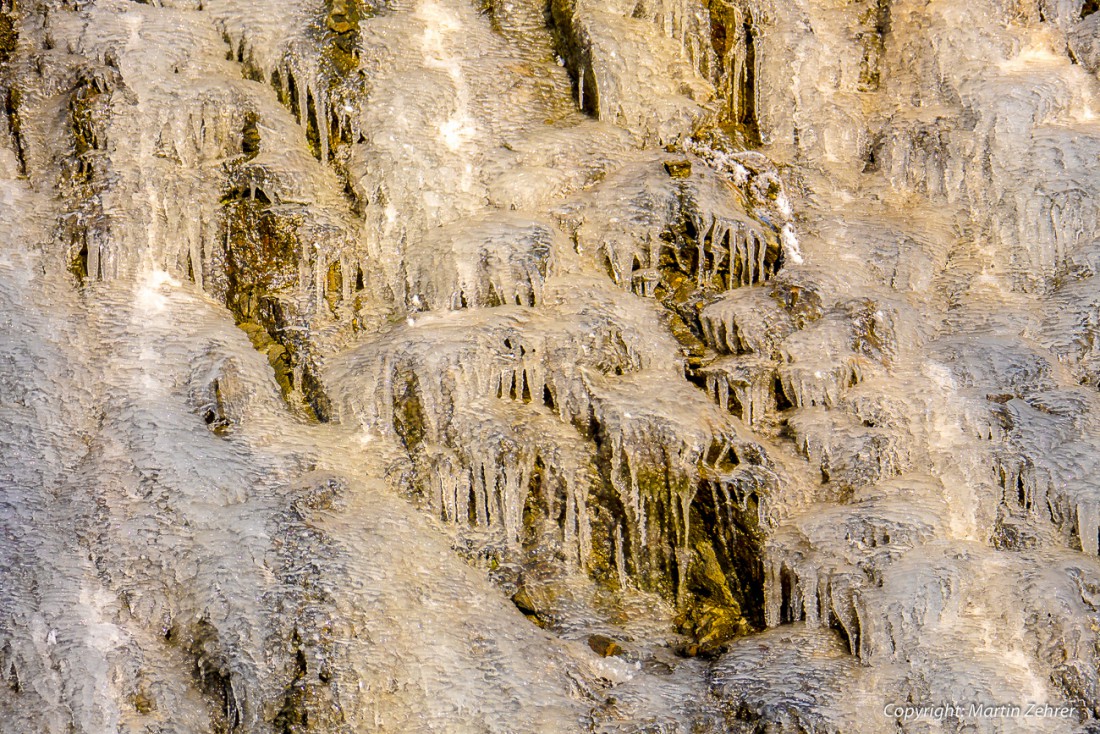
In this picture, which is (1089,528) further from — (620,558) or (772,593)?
(620,558)

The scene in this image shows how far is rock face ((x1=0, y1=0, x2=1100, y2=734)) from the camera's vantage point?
316 inches

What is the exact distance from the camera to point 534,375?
912cm

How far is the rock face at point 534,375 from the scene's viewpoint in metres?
8.02

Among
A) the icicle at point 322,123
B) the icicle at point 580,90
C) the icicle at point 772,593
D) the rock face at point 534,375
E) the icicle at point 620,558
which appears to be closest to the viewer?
the rock face at point 534,375

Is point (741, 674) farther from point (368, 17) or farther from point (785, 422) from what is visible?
point (368, 17)

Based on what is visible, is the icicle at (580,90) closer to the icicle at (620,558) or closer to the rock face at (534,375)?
the rock face at (534,375)

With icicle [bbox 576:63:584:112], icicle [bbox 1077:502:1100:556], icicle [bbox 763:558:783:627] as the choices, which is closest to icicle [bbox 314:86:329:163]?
icicle [bbox 576:63:584:112]

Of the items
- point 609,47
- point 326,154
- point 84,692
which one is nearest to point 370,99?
point 326,154

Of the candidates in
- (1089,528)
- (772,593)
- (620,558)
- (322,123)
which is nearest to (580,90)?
(322,123)

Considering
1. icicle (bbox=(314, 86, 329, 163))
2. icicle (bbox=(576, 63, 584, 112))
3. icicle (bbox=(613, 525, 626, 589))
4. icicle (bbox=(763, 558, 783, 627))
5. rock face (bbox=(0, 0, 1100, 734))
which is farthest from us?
icicle (bbox=(576, 63, 584, 112))

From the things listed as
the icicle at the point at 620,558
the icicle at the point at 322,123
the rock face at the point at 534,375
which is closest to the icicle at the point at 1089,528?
the rock face at the point at 534,375

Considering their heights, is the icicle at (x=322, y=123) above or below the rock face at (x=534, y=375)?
above

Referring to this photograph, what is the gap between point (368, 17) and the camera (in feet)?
35.1

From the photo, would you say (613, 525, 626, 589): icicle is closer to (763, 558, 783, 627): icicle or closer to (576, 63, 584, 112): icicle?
(763, 558, 783, 627): icicle
